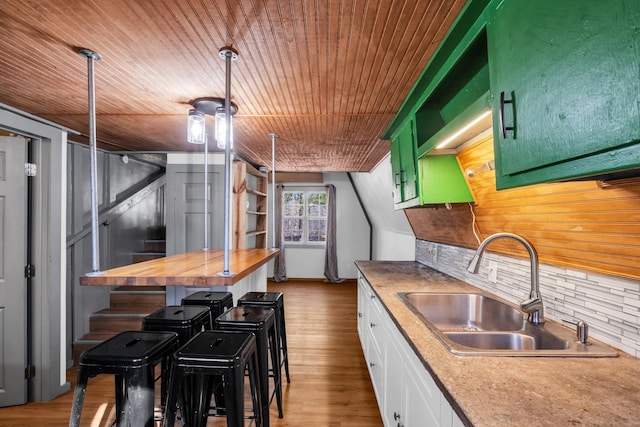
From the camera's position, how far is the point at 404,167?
2309mm

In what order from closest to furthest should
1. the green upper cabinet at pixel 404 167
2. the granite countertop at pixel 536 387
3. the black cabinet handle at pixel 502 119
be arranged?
the granite countertop at pixel 536 387
the black cabinet handle at pixel 502 119
the green upper cabinet at pixel 404 167

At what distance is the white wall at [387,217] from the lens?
13.2ft

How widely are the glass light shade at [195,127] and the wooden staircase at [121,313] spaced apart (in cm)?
217

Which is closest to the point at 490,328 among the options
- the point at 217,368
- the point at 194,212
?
the point at 217,368

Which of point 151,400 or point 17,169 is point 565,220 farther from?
point 17,169

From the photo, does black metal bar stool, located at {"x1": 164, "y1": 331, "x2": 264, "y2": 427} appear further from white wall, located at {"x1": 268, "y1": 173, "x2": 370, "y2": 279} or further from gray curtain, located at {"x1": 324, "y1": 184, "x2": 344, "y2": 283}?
white wall, located at {"x1": 268, "y1": 173, "x2": 370, "y2": 279}

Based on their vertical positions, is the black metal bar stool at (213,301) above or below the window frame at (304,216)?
below

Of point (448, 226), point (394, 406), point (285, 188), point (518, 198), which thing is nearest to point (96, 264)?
point (394, 406)

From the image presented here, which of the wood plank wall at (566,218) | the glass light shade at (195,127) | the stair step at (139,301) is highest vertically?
the glass light shade at (195,127)

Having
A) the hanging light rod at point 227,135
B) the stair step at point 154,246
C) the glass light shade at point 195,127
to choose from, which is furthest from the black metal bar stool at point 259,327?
A: the stair step at point 154,246

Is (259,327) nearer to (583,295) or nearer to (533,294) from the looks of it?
(533,294)

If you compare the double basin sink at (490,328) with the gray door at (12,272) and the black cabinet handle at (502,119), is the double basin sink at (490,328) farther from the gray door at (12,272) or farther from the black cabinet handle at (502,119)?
the gray door at (12,272)

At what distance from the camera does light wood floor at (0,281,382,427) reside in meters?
2.24

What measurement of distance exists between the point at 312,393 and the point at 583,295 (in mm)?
2004
